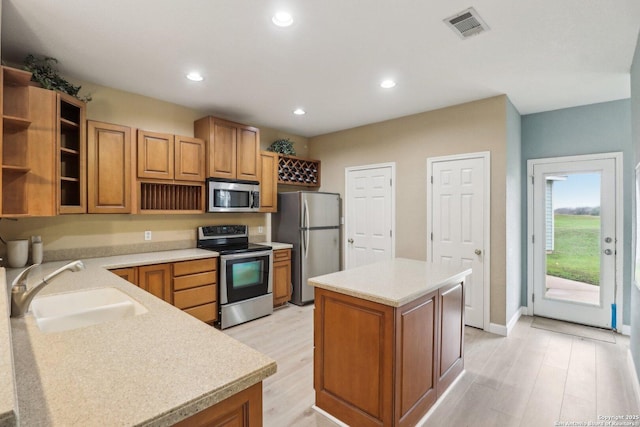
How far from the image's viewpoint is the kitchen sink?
5.48ft

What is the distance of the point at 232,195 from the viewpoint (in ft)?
13.3

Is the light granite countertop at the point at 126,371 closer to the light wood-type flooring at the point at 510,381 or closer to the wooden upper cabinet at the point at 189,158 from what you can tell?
the light wood-type flooring at the point at 510,381

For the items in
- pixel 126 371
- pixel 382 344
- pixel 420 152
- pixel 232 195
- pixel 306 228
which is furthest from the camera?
pixel 306 228

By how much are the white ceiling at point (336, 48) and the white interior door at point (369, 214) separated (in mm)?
1216

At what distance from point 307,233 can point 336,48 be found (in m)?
2.63

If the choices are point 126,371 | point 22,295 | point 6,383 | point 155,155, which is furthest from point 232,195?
point 6,383

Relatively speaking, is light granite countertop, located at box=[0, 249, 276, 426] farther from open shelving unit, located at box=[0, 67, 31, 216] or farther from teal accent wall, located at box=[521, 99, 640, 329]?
teal accent wall, located at box=[521, 99, 640, 329]

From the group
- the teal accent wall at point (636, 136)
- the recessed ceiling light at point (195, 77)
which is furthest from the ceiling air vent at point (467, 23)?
the recessed ceiling light at point (195, 77)

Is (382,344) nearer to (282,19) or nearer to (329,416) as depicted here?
(329,416)

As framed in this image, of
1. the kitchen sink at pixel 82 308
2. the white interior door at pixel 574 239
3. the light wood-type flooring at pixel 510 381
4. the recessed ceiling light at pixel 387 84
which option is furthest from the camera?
the white interior door at pixel 574 239

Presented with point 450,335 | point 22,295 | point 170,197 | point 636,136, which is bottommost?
point 450,335

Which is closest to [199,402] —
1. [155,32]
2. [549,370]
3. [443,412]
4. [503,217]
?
Answer: [443,412]

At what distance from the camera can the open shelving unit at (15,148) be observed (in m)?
2.24

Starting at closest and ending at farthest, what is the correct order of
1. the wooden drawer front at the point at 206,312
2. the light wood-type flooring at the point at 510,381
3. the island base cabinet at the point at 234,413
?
the island base cabinet at the point at 234,413 → the light wood-type flooring at the point at 510,381 → the wooden drawer front at the point at 206,312
